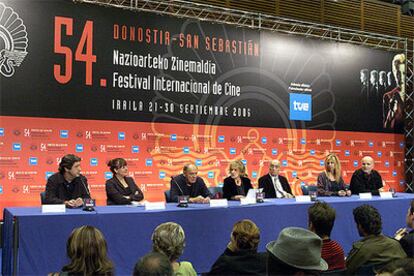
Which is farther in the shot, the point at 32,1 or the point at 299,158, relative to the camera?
the point at 299,158

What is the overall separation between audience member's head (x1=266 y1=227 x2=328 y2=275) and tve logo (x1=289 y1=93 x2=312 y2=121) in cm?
611

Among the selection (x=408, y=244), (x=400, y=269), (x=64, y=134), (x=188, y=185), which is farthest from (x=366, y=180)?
(x=400, y=269)

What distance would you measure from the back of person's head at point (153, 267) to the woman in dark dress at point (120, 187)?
3.08m

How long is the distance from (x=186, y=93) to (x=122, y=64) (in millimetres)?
1039

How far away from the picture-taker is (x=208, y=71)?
276 inches

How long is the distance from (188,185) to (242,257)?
2672 mm

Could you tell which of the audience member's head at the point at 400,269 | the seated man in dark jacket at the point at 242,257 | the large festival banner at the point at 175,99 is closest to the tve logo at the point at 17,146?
the large festival banner at the point at 175,99

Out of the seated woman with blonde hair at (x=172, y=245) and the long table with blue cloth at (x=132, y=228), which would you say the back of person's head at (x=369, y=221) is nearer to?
the seated woman with blonde hair at (x=172, y=245)

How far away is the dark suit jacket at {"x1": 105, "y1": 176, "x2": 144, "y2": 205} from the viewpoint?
461cm

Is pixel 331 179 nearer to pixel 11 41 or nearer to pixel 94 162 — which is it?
pixel 94 162

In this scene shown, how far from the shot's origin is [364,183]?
5902mm

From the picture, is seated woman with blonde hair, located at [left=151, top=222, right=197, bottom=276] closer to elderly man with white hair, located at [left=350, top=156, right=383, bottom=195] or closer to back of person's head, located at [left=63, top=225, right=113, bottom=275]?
back of person's head, located at [left=63, top=225, right=113, bottom=275]

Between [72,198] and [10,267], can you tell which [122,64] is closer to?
[72,198]

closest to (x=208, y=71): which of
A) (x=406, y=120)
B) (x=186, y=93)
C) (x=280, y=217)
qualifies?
(x=186, y=93)
